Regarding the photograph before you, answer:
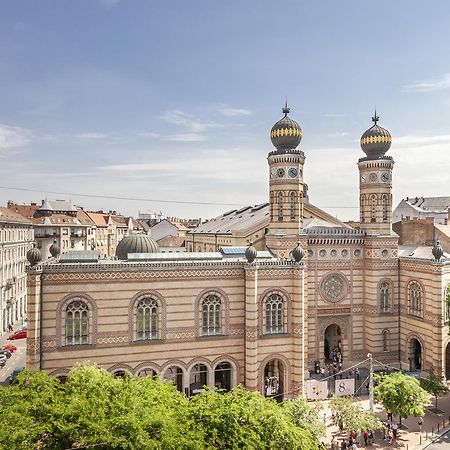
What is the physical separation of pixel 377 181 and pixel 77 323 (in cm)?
2633

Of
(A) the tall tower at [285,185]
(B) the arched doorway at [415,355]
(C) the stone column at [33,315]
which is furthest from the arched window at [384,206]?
(C) the stone column at [33,315]

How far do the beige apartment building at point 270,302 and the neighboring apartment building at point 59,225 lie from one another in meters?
42.0

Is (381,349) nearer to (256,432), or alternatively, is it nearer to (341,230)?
(341,230)

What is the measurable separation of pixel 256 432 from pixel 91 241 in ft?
253

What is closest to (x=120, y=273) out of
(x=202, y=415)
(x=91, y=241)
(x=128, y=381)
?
(x=128, y=381)

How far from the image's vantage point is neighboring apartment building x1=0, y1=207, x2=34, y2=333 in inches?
2105

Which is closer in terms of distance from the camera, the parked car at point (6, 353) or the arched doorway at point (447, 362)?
the arched doorway at point (447, 362)

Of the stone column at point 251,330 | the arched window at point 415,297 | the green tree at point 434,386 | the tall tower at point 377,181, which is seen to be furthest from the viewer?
the tall tower at point 377,181

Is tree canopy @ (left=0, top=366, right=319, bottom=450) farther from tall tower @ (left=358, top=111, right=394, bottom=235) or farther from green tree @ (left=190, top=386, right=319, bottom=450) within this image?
tall tower @ (left=358, top=111, right=394, bottom=235)

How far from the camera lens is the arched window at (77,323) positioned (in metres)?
27.9

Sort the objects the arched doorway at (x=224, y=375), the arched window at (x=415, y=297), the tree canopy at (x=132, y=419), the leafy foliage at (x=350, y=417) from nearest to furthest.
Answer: the tree canopy at (x=132, y=419)
the leafy foliage at (x=350, y=417)
the arched doorway at (x=224, y=375)
the arched window at (x=415, y=297)

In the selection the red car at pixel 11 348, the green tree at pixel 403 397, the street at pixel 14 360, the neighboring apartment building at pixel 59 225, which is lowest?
the street at pixel 14 360

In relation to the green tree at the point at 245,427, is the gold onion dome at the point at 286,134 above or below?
above

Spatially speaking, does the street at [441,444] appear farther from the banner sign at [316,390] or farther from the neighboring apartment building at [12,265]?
the neighboring apartment building at [12,265]
